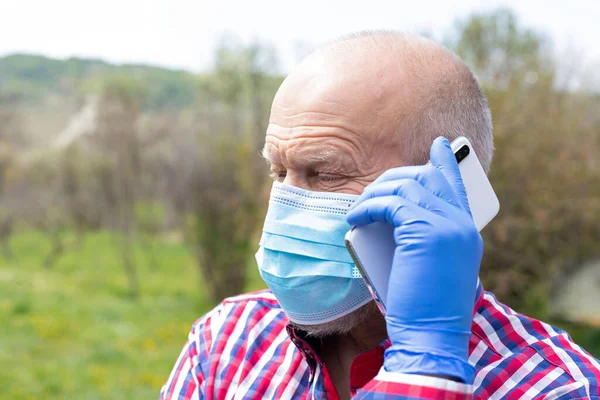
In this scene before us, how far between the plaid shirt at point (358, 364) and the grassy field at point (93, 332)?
4.98 meters

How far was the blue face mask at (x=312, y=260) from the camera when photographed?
5.53ft

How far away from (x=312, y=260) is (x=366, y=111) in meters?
0.44

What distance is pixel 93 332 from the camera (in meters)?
8.88

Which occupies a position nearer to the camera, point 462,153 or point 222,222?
point 462,153

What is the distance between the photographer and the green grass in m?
6.89

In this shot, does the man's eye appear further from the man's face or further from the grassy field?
the grassy field

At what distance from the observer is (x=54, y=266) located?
16.3m

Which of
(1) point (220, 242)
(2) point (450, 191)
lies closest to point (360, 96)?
(2) point (450, 191)

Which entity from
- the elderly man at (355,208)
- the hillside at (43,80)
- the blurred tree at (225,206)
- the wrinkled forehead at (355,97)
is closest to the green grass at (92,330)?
the blurred tree at (225,206)

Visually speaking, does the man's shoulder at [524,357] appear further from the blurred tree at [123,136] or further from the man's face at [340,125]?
the blurred tree at [123,136]

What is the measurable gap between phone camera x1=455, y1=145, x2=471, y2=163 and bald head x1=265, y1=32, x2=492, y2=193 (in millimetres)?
120

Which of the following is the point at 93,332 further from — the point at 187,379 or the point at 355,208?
the point at 355,208

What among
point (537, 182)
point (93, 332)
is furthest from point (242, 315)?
point (93, 332)

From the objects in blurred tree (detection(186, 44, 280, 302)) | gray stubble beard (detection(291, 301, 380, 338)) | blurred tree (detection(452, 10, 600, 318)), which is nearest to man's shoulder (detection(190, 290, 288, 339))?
gray stubble beard (detection(291, 301, 380, 338))
